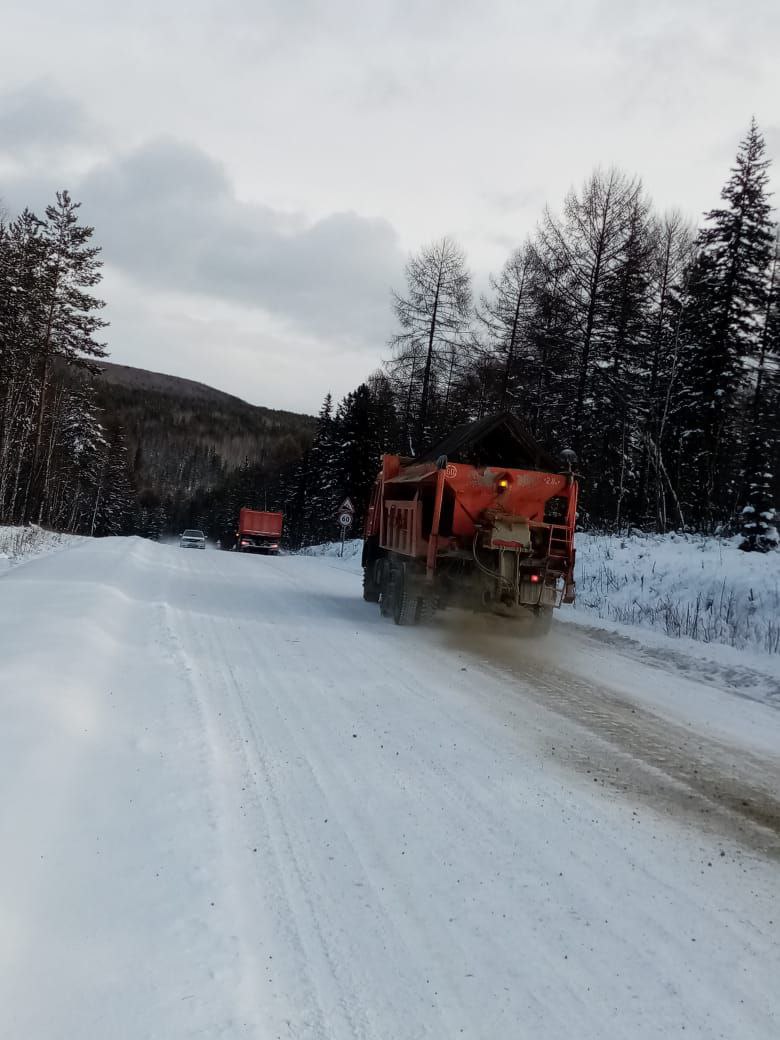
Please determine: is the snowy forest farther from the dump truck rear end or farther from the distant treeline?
the dump truck rear end

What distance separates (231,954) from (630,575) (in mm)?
12357

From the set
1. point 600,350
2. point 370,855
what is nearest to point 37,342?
point 600,350

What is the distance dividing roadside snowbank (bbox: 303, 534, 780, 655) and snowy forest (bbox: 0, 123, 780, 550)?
2.47 metres

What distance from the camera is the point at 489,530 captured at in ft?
29.4

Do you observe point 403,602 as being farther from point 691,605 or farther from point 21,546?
→ point 21,546

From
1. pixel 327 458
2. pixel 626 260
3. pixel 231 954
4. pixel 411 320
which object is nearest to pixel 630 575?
pixel 231 954

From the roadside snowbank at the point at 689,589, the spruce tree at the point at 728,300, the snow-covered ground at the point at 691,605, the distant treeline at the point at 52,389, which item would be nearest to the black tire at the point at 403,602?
the snow-covered ground at the point at 691,605

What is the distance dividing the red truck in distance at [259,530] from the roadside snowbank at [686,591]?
28.0 metres

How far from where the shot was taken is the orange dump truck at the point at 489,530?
893cm

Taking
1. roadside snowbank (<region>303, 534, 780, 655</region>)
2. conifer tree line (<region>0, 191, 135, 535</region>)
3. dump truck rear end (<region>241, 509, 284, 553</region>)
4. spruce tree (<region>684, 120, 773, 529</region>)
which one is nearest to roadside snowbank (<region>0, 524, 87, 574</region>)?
conifer tree line (<region>0, 191, 135, 535</region>)

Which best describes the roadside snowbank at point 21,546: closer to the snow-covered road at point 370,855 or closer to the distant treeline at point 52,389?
the distant treeline at point 52,389

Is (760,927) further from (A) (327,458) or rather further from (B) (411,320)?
(A) (327,458)

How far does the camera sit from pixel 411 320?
109 ft

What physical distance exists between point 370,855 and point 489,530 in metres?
6.20
